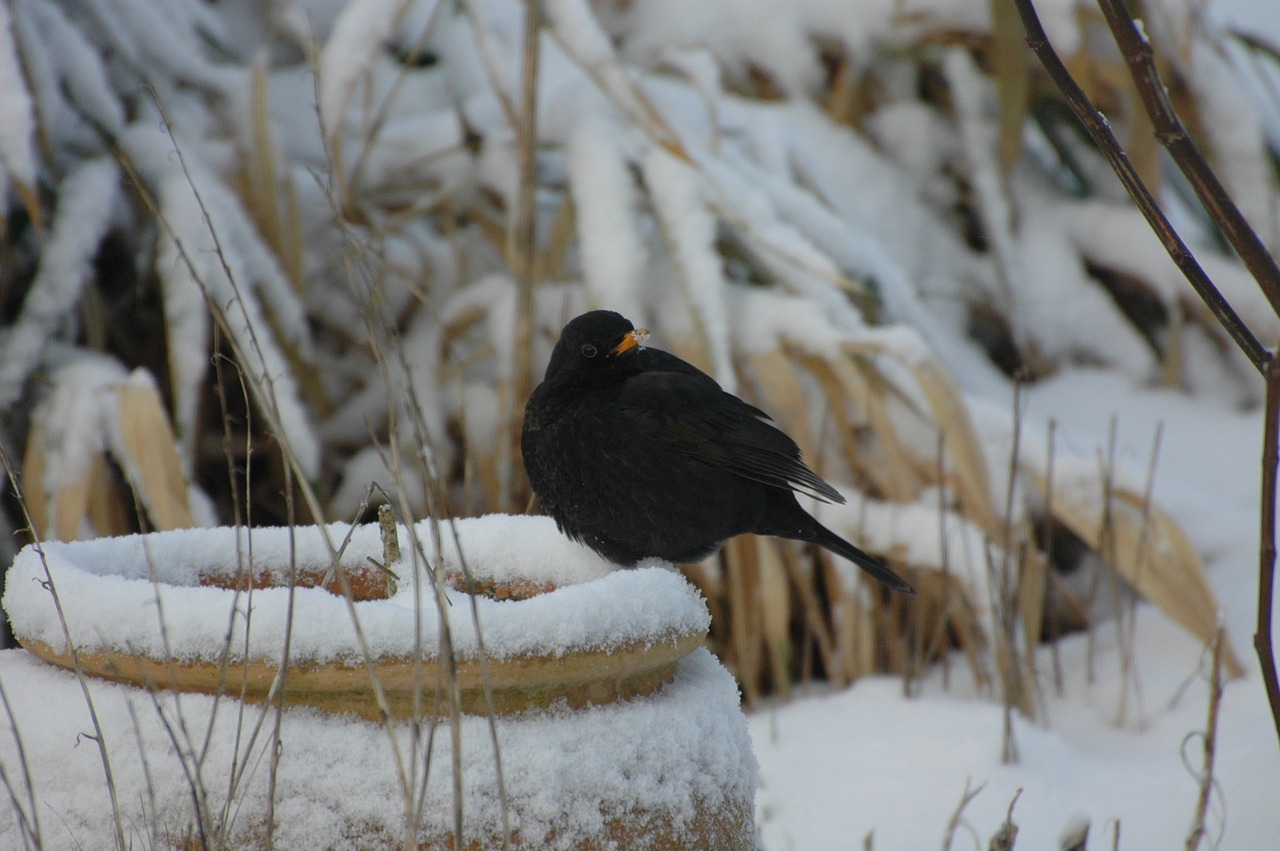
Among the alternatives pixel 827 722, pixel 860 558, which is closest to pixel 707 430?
pixel 860 558

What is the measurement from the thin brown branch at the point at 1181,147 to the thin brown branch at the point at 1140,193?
0.03 m

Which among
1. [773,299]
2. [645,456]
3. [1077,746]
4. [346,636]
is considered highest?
[773,299]

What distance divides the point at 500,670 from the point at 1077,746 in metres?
1.79

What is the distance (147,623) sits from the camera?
3.04 feet

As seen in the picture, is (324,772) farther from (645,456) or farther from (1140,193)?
(645,456)

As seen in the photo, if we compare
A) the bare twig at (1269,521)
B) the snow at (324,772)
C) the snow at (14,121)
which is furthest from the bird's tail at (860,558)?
the snow at (14,121)

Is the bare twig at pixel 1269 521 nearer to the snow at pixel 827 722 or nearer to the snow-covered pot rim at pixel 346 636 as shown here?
the snow at pixel 827 722

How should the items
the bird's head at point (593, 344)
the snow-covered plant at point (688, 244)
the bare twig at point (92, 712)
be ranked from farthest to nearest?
the snow-covered plant at point (688, 244)
the bird's head at point (593, 344)
the bare twig at point (92, 712)

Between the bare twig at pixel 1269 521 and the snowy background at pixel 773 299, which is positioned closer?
the bare twig at pixel 1269 521

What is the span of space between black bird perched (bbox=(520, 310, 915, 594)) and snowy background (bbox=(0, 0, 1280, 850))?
1.25ft

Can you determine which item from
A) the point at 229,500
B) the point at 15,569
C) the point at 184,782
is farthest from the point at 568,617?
the point at 229,500

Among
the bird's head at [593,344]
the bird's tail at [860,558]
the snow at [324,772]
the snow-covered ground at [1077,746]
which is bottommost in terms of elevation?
the snow-covered ground at [1077,746]

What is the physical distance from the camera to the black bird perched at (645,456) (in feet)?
5.65

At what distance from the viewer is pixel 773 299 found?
2.80 meters
